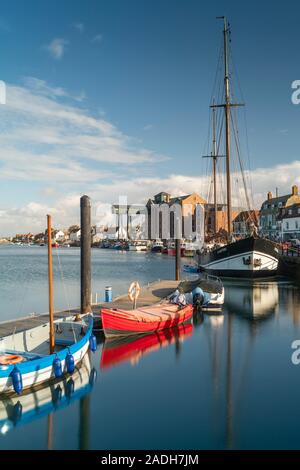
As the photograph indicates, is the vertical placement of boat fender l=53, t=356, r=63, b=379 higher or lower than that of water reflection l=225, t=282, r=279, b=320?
higher

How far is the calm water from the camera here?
1137 cm

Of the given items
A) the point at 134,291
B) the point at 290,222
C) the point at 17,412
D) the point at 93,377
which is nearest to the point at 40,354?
the point at 93,377

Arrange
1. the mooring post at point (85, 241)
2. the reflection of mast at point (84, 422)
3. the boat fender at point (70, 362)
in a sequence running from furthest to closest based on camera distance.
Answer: the mooring post at point (85, 241)
the boat fender at point (70, 362)
the reflection of mast at point (84, 422)

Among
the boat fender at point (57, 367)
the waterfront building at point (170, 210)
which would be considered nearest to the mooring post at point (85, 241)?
the boat fender at point (57, 367)

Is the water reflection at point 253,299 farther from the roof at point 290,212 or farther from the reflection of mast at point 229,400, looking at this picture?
the roof at point 290,212

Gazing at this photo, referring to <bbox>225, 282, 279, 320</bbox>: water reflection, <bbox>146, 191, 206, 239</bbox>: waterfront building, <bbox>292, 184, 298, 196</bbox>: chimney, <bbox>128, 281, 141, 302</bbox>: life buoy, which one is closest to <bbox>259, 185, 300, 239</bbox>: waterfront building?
<bbox>292, 184, 298, 196</bbox>: chimney

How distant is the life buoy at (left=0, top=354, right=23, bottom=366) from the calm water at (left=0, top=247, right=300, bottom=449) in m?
1.33

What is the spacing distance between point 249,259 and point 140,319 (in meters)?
27.4

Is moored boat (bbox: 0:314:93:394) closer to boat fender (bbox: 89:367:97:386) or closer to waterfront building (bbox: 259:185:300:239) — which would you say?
boat fender (bbox: 89:367:97:386)

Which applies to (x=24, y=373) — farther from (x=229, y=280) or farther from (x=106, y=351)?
(x=229, y=280)

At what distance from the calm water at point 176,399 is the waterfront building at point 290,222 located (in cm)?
6131

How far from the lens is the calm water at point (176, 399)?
37.3ft

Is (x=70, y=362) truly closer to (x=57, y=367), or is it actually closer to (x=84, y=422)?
(x=57, y=367)

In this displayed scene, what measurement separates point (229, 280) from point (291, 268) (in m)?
8.93
